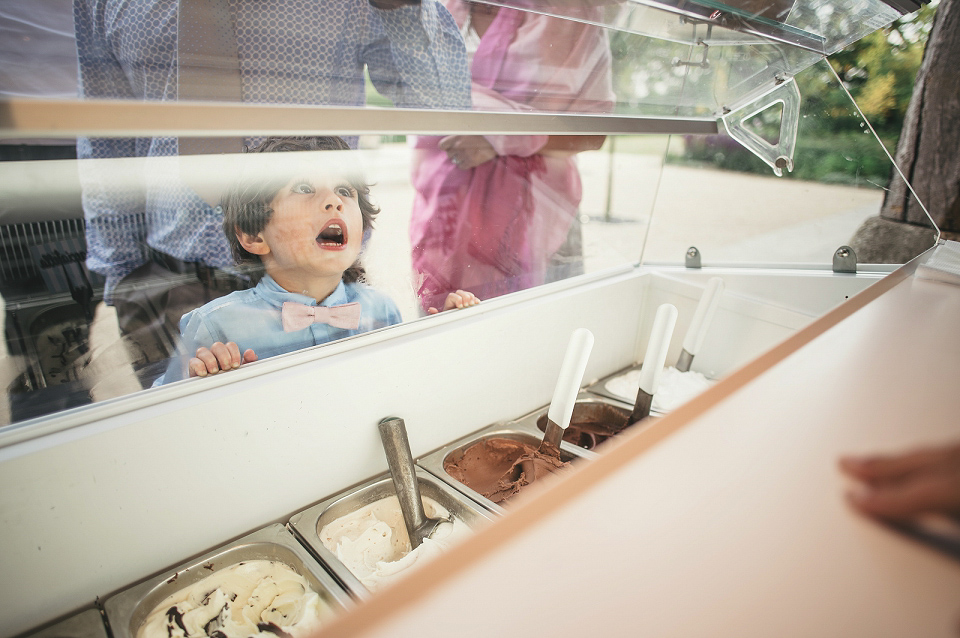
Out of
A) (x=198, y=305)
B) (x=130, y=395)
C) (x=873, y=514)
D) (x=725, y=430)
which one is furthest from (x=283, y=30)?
(x=873, y=514)

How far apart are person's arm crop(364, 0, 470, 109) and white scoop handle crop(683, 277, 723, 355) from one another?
2.89ft

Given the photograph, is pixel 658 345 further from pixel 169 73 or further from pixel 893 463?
pixel 169 73

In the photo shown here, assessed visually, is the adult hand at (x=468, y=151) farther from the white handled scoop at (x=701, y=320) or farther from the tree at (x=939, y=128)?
the tree at (x=939, y=128)

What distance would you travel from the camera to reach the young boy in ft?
3.21

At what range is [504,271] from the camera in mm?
1413

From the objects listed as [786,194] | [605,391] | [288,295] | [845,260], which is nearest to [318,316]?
[288,295]

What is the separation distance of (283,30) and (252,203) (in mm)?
333

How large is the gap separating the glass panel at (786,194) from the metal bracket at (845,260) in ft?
0.09

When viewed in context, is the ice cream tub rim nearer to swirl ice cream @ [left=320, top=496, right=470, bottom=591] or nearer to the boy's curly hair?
swirl ice cream @ [left=320, top=496, right=470, bottom=591]

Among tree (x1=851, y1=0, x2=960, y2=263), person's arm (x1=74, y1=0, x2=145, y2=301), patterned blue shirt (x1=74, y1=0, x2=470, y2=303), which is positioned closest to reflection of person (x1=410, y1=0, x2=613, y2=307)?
patterned blue shirt (x1=74, y1=0, x2=470, y2=303)

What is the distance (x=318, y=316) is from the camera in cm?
109

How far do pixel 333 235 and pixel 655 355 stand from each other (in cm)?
76

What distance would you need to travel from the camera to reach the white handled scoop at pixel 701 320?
1476mm

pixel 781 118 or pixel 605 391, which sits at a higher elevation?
pixel 781 118
